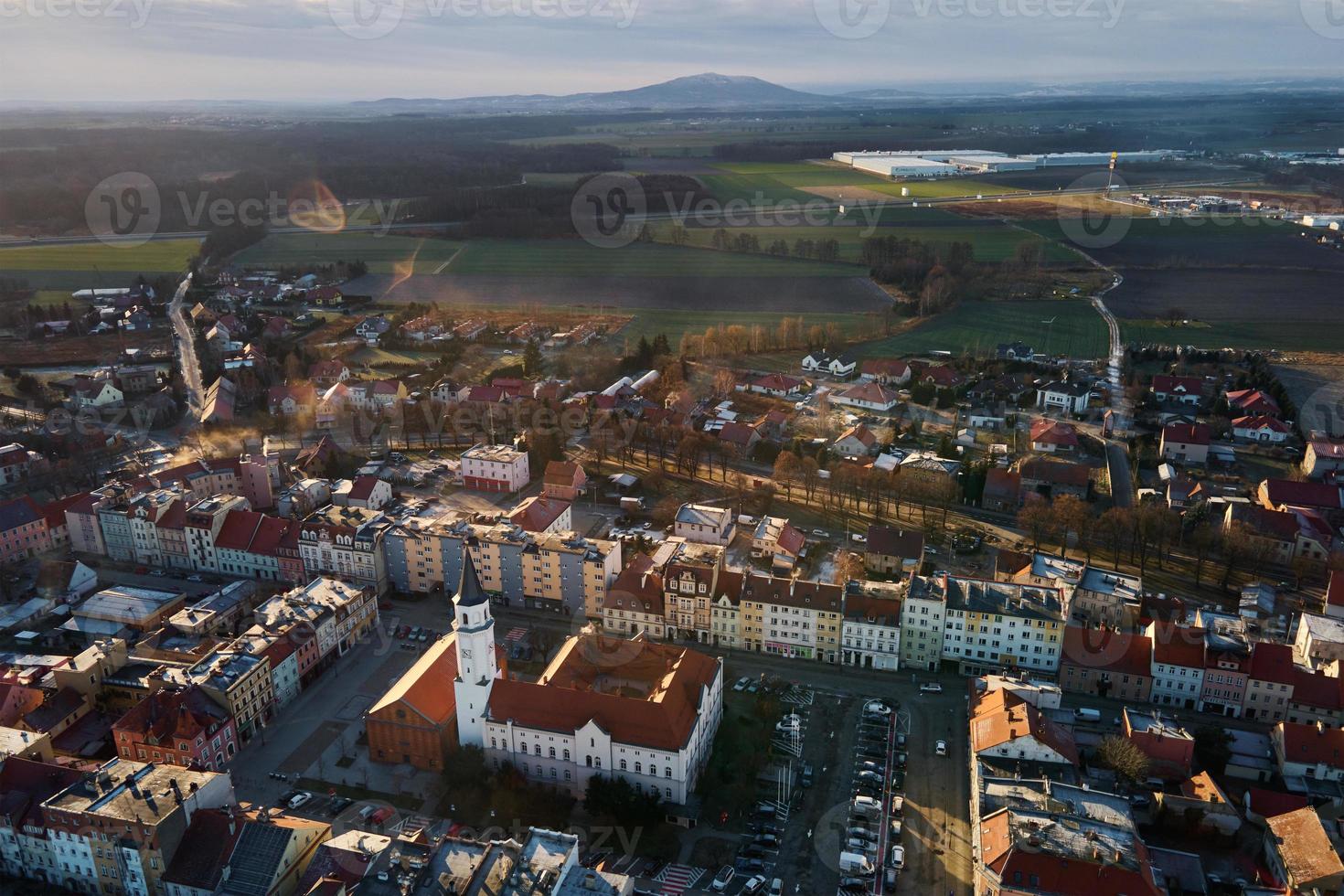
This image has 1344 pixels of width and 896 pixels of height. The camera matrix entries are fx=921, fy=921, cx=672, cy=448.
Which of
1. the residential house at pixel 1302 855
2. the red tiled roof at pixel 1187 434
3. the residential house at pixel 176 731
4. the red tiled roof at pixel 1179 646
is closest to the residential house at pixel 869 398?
the red tiled roof at pixel 1187 434

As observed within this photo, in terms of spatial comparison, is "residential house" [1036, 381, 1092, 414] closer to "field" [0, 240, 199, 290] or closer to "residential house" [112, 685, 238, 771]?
"residential house" [112, 685, 238, 771]

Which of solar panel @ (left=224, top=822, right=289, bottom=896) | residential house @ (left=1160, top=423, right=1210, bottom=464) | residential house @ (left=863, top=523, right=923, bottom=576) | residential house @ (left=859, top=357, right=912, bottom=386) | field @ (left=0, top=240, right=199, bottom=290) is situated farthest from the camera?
field @ (left=0, top=240, right=199, bottom=290)

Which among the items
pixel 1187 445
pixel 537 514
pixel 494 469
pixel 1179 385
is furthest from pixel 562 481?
pixel 1179 385

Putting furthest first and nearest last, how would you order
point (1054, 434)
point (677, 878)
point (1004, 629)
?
point (1054, 434), point (1004, 629), point (677, 878)

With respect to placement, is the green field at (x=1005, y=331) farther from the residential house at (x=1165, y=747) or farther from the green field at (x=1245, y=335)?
the residential house at (x=1165, y=747)

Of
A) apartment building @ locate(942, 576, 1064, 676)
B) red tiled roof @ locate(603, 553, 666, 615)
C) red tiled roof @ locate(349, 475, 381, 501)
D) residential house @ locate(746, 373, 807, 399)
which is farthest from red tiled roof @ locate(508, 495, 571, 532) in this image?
residential house @ locate(746, 373, 807, 399)

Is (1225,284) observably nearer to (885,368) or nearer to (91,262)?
(885,368)
